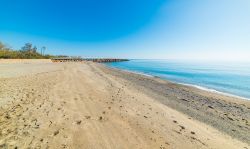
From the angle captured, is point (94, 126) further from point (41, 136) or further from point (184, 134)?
point (184, 134)

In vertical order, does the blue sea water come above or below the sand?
below

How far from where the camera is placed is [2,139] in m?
4.84

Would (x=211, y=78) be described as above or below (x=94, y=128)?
below

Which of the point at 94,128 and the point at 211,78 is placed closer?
the point at 94,128

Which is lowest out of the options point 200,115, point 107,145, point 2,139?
point 200,115

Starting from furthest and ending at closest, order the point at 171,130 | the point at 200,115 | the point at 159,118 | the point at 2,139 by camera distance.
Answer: the point at 200,115 < the point at 159,118 < the point at 171,130 < the point at 2,139

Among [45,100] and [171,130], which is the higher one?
[45,100]

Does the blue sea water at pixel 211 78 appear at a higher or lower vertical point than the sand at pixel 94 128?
lower

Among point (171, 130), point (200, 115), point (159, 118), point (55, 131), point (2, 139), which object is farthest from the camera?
point (200, 115)

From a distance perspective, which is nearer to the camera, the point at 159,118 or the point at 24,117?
the point at 24,117

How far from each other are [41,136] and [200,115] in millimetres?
9346

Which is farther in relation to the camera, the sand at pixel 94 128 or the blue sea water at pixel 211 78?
the blue sea water at pixel 211 78

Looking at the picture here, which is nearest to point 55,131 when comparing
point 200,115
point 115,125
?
point 115,125

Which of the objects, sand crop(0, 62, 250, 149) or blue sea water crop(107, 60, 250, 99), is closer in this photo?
sand crop(0, 62, 250, 149)
